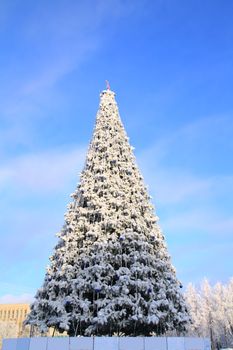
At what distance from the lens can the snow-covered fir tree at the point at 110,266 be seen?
45.6ft

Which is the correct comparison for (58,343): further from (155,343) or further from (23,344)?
(155,343)

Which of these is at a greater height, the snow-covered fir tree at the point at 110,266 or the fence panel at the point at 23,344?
the snow-covered fir tree at the point at 110,266

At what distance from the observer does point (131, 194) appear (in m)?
16.9

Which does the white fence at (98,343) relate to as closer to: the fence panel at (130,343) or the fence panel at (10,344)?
the fence panel at (130,343)

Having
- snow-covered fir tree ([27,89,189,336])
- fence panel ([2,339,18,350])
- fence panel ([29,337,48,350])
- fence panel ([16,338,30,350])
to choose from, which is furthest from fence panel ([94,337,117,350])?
fence panel ([2,339,18,350])

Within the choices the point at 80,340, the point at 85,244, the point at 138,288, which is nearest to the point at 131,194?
the point at 85,244

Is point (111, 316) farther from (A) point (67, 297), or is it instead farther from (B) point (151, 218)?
(B) point (151, 218)

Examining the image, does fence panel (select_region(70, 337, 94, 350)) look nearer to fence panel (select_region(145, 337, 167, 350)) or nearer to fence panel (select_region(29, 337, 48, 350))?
fence panel (select_region(29, 337, 48, 350))

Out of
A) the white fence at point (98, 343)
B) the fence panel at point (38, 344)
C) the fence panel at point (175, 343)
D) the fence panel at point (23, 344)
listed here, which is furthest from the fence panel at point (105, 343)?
the fence panel at point (23, 344)

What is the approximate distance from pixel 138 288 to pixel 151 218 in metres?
3.54

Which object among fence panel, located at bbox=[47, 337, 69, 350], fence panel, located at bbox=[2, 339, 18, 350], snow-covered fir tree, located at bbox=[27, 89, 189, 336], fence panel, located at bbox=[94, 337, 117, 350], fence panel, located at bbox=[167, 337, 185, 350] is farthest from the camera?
snow-covered fir tree, located at bbox=[27, 89, 189, 336]

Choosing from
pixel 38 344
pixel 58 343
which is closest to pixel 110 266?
pixel 58 343

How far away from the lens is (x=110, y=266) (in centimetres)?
1442

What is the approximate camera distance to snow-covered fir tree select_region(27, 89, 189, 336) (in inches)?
547
